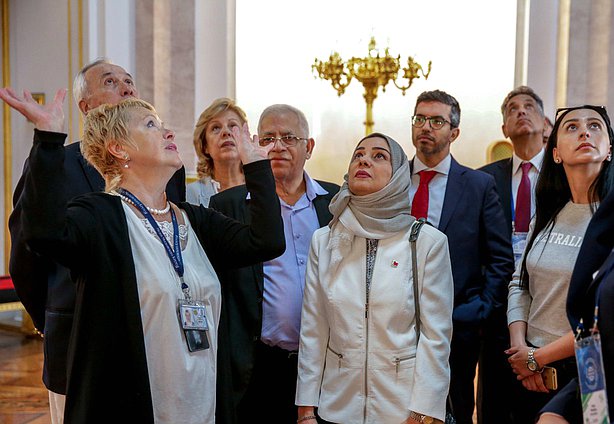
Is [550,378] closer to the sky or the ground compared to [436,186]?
closer to the ground

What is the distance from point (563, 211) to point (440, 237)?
51 centimetres

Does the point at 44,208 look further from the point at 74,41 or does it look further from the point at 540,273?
the point at 74,41

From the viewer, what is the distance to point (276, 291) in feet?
9.16

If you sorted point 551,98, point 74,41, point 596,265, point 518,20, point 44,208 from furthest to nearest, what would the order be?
point 518,20 → point 551,98 → point 74,41 → point 44,208 → point 596,265

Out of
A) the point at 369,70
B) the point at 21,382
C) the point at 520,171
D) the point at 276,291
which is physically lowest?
the point at 21,382

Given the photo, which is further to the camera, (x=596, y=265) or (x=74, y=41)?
(x=74, y=41)

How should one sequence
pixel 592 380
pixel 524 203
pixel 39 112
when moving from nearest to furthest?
pixel 592 380 → pixel 39 112 → pixel 524 203

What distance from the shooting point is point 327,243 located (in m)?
2.68

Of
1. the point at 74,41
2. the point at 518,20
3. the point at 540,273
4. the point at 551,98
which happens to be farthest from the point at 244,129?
the point at 518,20

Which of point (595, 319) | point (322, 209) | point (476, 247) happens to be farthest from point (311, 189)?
point (595, 319)

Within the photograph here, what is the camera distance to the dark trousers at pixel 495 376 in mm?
3205

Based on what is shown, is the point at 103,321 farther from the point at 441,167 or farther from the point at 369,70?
the point at 369,70

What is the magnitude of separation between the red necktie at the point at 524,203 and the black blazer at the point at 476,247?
44cm

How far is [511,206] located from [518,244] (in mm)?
410
